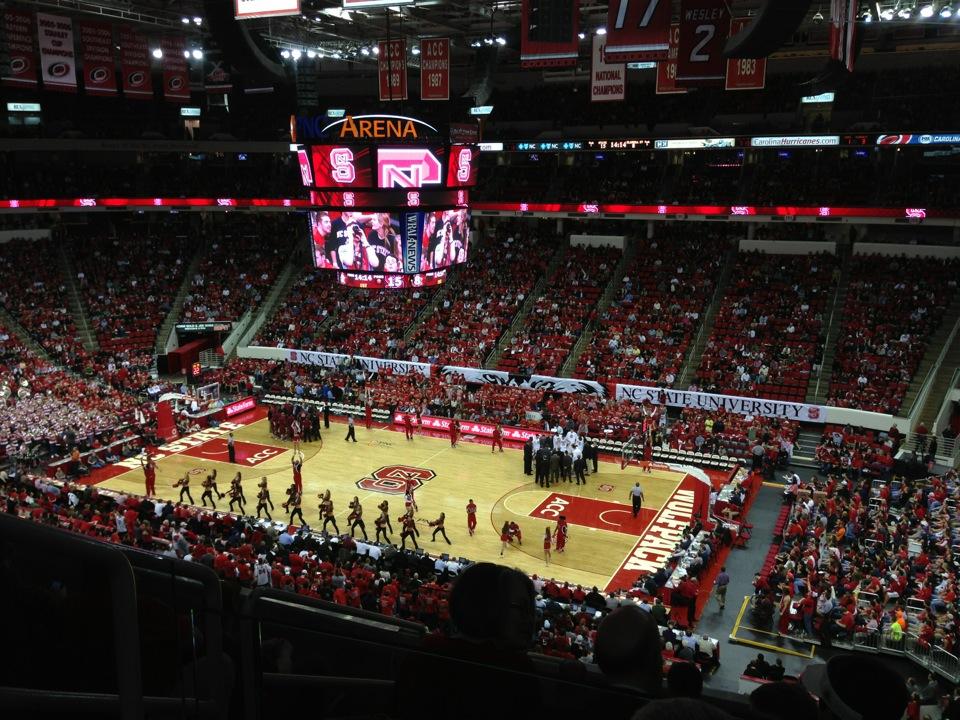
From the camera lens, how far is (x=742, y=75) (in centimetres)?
2181

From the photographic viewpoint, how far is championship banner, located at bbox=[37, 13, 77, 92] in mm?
21859

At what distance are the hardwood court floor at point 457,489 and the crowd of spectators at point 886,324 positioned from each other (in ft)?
25.8

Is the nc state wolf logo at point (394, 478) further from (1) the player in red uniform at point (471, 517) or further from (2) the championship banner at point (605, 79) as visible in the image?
(2) the championship banner at point (605, 79)

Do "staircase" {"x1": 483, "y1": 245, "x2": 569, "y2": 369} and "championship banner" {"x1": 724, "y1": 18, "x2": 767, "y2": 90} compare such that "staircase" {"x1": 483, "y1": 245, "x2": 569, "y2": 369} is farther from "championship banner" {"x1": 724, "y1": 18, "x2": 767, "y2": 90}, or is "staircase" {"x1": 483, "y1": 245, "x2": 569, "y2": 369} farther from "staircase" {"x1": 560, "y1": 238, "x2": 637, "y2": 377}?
"championship banner" {"x1": 724, "y1": 18, "x2": 767, "y2": 90}

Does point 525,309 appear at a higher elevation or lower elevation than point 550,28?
lower

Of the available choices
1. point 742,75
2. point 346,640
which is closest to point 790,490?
point 742,75

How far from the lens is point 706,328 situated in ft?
108

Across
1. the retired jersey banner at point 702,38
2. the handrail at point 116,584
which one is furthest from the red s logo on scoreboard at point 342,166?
the handrail at point 116,584

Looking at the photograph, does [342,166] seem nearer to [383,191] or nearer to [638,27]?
[383,191]

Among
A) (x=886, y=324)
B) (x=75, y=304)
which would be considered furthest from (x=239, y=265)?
(x=886, y=324)

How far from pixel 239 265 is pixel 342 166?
27.0 meters

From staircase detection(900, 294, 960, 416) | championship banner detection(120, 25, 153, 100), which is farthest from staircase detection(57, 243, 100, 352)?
staircase detection(900, 294, 960, 416)

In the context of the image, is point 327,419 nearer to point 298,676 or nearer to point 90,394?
point 90,394

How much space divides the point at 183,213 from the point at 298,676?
166ft
